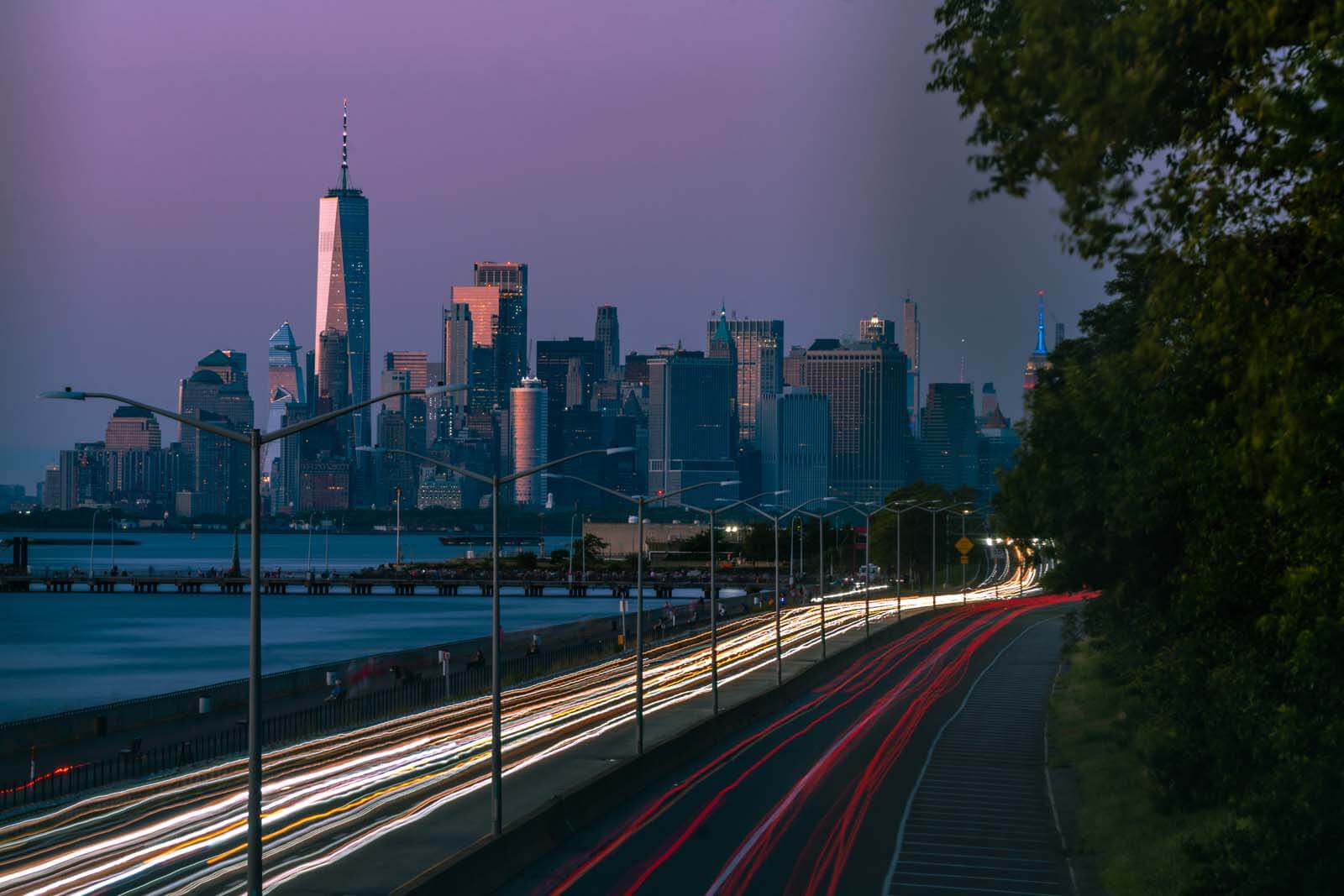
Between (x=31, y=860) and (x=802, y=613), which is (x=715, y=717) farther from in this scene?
(x=802, y=613)

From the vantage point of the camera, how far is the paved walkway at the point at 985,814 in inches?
1131

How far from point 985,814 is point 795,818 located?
5.09 meters

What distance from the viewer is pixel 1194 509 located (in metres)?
31.1

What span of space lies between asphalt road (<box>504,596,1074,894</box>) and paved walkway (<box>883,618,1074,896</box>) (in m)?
0.13

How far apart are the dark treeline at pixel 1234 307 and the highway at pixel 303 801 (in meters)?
16.7

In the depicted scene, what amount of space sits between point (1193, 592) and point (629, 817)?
49.2 feet

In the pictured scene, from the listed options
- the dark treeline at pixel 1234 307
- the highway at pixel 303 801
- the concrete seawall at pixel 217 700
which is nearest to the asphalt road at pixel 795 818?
the highway at pixel 303 801

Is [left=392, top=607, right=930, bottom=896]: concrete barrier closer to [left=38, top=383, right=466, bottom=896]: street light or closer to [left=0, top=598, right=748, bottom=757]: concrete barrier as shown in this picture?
[left=38, top=383, right=466, bottom=896]: street light

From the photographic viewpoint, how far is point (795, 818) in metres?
34.9

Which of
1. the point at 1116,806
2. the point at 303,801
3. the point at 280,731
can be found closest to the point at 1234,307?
the point at 1116,806

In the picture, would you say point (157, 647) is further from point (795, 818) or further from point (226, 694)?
point (795, 818)

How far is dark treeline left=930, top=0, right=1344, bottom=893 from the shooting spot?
1306cm

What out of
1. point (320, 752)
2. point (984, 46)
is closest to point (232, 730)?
point (320, 752)

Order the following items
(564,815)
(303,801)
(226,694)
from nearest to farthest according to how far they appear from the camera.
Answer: (564,815) → (303,801) → (226,694)
